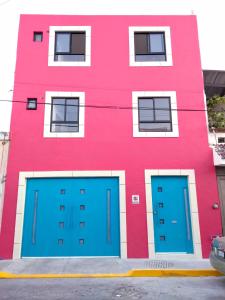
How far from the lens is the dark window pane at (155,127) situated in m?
9.16

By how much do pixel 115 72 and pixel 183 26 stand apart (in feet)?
9.98

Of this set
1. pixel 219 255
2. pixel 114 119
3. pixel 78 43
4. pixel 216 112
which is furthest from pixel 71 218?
pixel 216 112

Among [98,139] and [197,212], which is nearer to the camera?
[197,212]

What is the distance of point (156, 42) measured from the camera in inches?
396

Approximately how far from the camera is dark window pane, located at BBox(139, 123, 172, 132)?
9.16 meters

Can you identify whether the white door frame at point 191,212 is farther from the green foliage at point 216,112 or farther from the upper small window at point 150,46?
the upper small window at point 150,46

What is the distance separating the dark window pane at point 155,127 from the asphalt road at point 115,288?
15.1 ft

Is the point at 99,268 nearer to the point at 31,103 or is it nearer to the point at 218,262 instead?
the point at 218,262

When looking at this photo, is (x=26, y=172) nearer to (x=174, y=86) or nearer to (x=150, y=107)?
(x=150, y=107)

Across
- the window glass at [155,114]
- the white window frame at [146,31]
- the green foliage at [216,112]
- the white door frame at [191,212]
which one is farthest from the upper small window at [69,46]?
the green foliage at [216,112]

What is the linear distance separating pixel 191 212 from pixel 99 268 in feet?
10.6

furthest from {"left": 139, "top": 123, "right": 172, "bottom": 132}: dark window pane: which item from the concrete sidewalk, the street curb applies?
the street curb

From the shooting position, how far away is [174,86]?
9461mm

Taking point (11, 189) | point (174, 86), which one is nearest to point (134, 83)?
point (174, 86)
